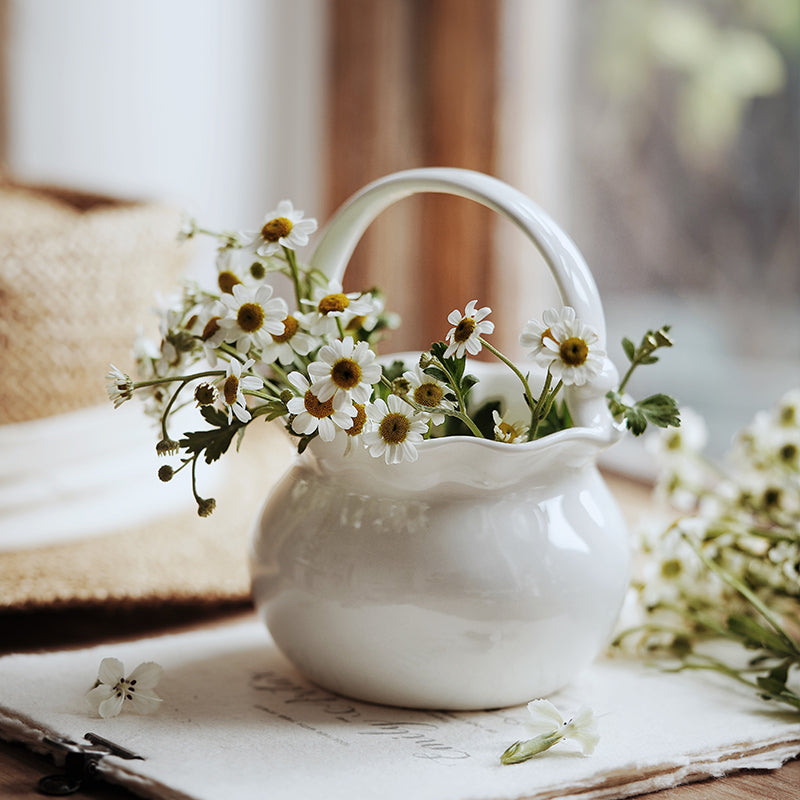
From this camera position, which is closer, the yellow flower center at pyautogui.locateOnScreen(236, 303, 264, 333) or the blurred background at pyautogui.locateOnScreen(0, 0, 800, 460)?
the yellow flower center at pyautogui.locateOnScreen(236, 303, 264, 333)

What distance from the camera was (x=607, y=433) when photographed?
1.63 feet

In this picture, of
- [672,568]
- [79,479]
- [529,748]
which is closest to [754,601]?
[672,568]

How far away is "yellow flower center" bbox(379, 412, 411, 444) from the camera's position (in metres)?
0.45

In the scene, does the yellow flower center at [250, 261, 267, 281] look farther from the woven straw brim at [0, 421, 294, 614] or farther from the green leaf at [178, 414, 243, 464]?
the woven straw brim at [0, 421, 294, 614]

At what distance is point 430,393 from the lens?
0.46 m

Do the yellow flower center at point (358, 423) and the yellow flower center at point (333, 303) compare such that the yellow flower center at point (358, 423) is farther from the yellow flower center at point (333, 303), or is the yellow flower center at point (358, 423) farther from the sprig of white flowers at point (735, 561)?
the sprig of white flowers at point (735, 561)

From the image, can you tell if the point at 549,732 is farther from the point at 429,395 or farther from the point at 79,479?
the point at 79,479

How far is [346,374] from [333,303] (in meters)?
0.05

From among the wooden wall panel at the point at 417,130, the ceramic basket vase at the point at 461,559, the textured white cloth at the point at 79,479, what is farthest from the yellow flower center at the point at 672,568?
the wooden wall panel at the point at 417,130

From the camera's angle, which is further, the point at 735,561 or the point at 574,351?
the point at 735,561

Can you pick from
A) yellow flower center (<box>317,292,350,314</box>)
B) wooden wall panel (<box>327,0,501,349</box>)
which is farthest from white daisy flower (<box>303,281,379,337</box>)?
wooden wall panel (<box>327,0,501,349</box>)

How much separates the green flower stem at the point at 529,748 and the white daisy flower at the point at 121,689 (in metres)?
0.17

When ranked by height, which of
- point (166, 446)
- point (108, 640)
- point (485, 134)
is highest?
point (485, 134)

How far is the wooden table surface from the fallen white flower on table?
0.03 meters
